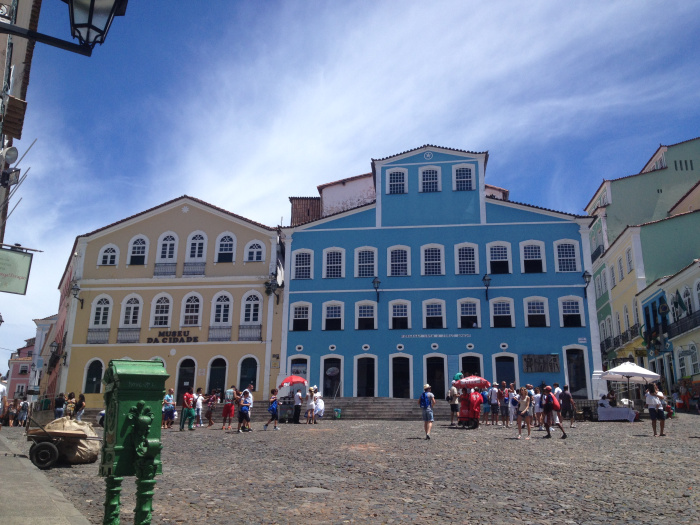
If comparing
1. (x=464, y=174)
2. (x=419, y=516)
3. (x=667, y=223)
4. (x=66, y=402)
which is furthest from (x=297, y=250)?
(x=419, y=516)

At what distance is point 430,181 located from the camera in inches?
1422

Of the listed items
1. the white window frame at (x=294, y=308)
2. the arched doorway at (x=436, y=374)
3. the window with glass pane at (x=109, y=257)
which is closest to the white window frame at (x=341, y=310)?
the white window frame at (x=294, y=308)

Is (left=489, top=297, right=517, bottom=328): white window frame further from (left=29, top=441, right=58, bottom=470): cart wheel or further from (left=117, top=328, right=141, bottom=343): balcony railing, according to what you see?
(left=29, top=441, right=58, bottom=470): cart wheel

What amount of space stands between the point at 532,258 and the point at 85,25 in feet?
102

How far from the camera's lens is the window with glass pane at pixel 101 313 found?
35.9 meters

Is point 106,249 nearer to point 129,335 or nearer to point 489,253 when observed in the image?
point 129,335

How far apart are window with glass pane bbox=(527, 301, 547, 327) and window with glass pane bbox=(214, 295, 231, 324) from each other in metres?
15.4

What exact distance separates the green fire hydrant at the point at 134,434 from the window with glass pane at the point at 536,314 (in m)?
29.1

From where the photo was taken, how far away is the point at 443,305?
34.0m

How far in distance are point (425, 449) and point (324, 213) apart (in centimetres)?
2740

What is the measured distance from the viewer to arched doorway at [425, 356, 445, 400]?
32938 millimetres

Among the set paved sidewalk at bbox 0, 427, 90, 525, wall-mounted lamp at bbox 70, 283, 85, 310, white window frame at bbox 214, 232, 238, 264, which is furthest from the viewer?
white window frame at bbox 214, 232, 238, 264

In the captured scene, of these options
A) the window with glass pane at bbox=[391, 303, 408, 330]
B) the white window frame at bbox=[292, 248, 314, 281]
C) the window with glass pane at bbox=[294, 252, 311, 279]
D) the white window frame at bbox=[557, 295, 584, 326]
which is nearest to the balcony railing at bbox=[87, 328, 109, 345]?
the white window frame at bbox=[292, 248, 314, 281]

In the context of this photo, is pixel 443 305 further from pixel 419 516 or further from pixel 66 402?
pixel 419 516
